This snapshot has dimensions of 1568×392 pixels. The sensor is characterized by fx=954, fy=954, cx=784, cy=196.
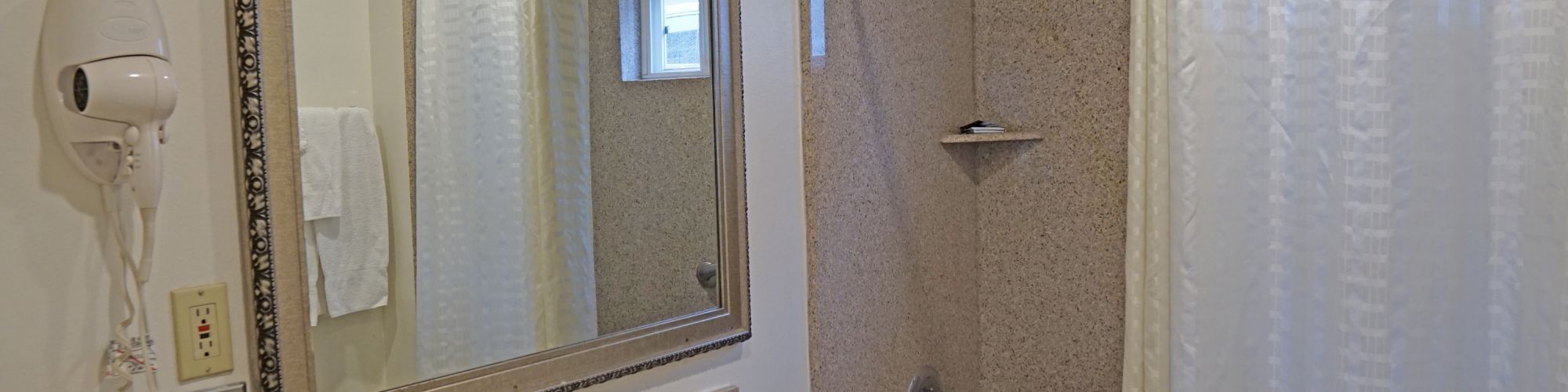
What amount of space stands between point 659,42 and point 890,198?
621 millimetres

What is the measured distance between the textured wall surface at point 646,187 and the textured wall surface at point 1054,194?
83 centimetres

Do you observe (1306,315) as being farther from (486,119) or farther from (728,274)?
(486,119)

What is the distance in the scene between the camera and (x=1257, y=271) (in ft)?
5.76

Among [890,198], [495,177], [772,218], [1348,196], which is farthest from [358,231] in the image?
[1348,196]

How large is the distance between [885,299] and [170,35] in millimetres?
1298

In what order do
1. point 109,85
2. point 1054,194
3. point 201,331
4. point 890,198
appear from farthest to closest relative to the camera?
point 1054,194 < point 890,198 < point 201,331 < point 109,85

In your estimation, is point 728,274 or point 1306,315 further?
point 1306,315

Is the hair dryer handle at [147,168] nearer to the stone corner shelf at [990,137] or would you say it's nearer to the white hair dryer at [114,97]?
the white hair dryer at [114,97]

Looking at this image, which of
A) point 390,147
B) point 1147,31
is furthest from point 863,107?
point 390,147

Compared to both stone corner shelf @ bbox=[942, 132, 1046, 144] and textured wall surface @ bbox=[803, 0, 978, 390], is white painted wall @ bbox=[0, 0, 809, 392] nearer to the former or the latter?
textured wall surface @ bbox=[803, 0, 978, 390]

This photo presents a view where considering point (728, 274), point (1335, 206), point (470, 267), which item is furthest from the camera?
point (1335, 206)

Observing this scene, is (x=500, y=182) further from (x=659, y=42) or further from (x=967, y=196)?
(x=967, y=196)

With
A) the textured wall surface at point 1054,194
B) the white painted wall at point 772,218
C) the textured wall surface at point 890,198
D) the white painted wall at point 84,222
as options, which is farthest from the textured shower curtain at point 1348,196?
the white painted wall at point 84,222

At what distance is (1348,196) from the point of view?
65.4 inches
